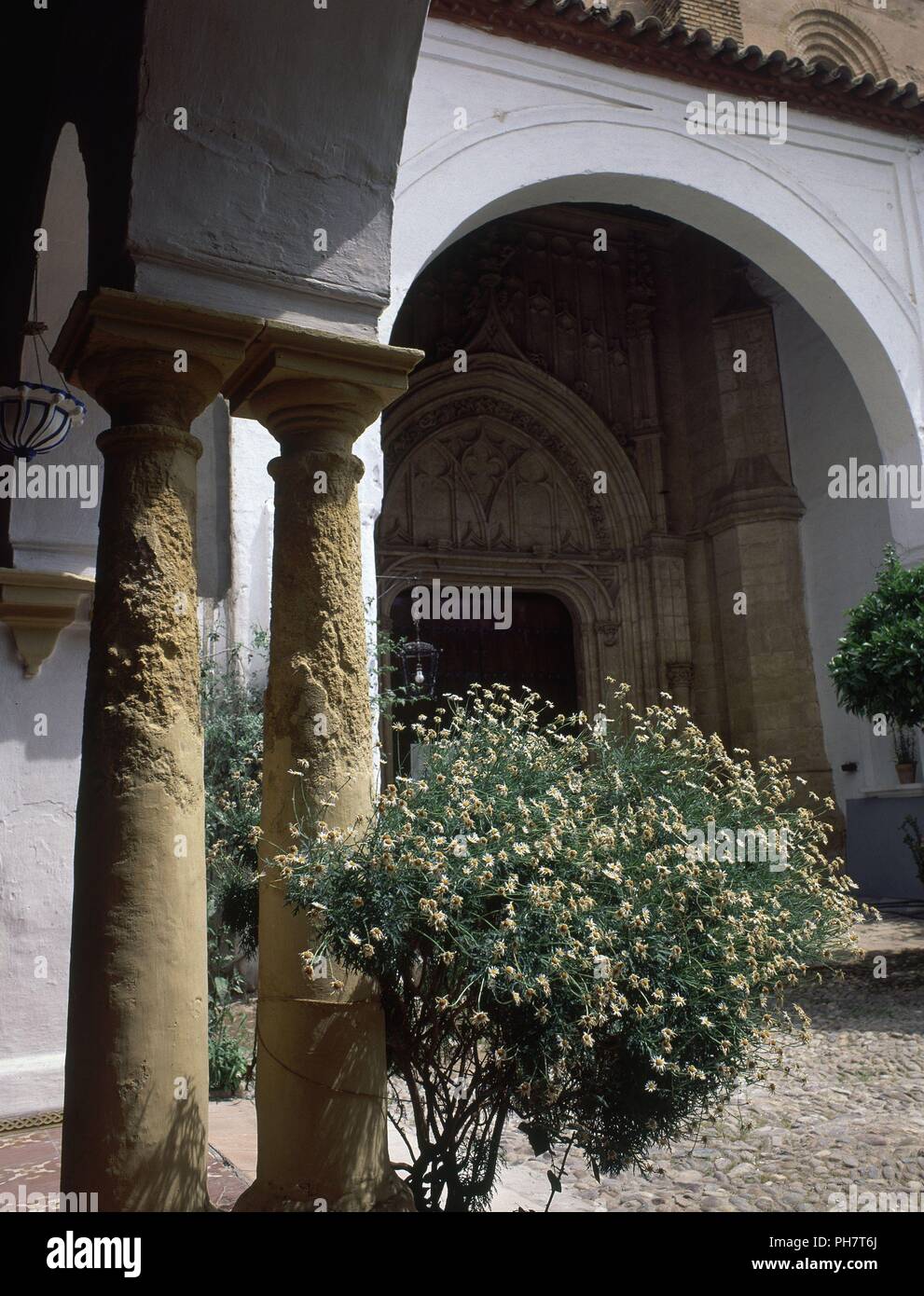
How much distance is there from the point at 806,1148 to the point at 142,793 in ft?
9.76

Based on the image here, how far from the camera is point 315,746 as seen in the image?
8.68 feet

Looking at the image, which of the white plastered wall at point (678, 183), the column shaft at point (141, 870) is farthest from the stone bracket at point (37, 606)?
the column shaft at point (141, 870)

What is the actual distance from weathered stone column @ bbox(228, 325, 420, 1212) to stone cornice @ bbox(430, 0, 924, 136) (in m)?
5.44

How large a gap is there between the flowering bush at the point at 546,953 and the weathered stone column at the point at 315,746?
108 millimetres

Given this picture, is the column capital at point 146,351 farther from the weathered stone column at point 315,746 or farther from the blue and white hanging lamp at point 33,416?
the blue and white hanging lamp at point 33,416

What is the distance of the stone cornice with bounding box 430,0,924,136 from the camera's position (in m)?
7.39

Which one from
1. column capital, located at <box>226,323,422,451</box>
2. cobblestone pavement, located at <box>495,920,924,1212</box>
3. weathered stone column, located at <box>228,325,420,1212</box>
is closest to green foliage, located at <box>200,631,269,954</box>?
cobblestone pavement, located at <box>495,920,924,1212</box>

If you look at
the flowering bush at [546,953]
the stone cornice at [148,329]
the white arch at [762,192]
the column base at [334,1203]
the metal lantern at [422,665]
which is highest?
the white arch at [762,192]

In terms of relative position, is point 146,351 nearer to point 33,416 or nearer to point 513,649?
point 33,416

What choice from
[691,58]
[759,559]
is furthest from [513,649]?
[691,58]

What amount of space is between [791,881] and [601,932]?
0.82 m

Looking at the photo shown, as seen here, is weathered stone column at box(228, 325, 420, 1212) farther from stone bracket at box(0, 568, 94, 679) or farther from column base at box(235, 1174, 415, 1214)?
stone bracket at box(0, 568, 94, 679)

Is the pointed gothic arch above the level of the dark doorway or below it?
above

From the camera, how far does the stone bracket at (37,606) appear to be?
4699 mm
